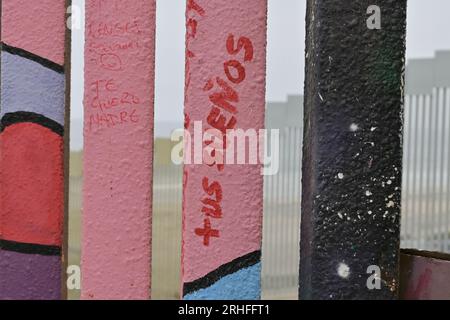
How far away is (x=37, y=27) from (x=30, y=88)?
1.08 feet

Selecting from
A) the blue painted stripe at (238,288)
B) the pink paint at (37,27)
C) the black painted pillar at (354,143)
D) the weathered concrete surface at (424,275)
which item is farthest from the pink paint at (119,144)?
the weathered concrete surface at (424,275)

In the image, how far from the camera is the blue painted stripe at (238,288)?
292 cm

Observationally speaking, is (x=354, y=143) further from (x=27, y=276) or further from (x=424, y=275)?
(x=27, y=276)

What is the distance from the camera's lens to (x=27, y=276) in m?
3.24

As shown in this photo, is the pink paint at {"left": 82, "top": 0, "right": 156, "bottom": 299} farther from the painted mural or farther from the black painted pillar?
the black painted pillar

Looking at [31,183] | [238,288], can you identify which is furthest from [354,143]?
[31,183]

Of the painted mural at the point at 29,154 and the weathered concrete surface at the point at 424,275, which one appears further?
the painted mural at the point at 29,154

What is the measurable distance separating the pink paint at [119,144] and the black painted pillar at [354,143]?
33.5 inches

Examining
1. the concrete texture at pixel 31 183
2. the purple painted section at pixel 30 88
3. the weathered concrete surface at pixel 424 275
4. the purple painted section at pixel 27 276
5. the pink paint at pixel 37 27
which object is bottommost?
the purple painted section at pixel 27 276

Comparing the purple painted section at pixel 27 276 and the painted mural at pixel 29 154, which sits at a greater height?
the painted mural at pixel 29 154

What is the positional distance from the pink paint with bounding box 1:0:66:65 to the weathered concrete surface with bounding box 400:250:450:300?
208cm

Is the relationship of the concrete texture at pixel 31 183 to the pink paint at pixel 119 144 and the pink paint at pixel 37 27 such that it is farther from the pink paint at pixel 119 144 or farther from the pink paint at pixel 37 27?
the pink paint at pixel 37 27

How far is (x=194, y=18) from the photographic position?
287 cm
